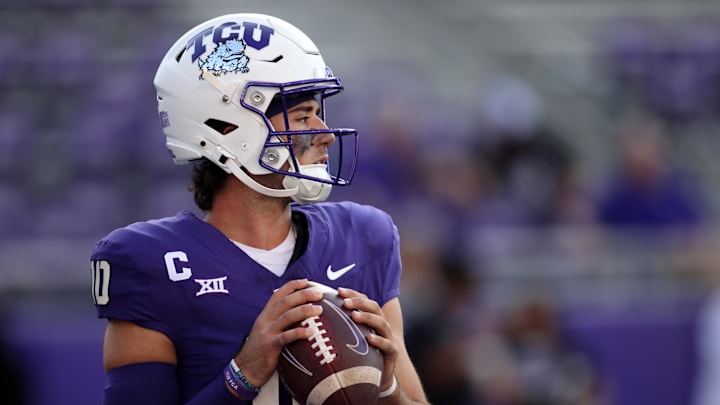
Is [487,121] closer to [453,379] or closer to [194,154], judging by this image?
[453,379]

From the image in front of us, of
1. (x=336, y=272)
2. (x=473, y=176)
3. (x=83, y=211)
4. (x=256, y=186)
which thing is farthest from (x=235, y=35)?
(x=473, y=176)

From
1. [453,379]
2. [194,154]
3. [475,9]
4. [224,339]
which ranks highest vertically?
[194,154]

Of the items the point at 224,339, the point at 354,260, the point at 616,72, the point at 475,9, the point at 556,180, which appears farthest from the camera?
the point at 475,9

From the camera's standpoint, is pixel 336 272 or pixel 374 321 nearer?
pixel 374 321

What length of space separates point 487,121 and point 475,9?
2.41 m

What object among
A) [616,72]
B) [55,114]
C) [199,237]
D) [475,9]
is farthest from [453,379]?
[475,9]

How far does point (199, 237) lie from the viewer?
2.81m

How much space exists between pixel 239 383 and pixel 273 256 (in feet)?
1.18

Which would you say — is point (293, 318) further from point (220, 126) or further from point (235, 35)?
point (235, 35)

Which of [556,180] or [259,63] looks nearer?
[259,63]

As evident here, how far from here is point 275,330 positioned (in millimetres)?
2551

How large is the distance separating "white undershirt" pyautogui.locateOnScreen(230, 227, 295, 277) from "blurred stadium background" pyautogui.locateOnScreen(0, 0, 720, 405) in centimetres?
288

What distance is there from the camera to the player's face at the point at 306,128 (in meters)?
2.81

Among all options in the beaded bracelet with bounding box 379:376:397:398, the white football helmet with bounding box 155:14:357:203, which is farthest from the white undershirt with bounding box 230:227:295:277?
the beaded bracelet with bounding box 379:376:397:398
